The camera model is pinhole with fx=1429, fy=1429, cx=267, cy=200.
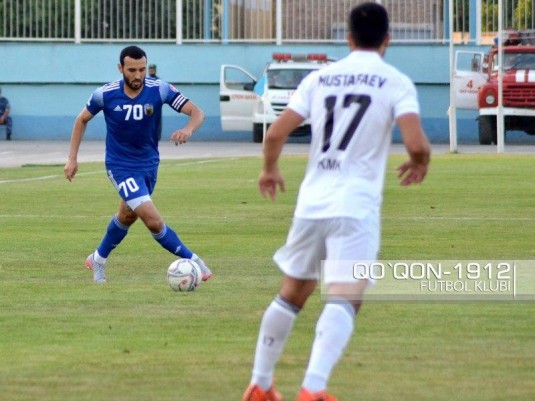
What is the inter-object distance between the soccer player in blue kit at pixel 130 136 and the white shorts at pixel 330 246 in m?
4.96

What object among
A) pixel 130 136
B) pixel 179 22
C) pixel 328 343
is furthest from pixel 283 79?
pixel 328 343

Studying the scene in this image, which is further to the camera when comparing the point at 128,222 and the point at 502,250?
the point at 502,250

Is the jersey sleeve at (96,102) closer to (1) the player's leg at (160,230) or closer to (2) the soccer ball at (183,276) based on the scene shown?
(1) the player's leg at (160,230)

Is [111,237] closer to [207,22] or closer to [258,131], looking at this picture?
[258,131]

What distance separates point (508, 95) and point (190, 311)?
30.7 metres

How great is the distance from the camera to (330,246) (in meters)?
6.67

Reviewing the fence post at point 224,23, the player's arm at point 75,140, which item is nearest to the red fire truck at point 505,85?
the fence post at point 224,23

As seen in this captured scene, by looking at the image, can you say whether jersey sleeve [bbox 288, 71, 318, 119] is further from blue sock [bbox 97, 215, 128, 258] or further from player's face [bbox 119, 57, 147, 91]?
blue sock [bbox 97, 215, 128, 258]

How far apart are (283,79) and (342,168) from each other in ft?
122

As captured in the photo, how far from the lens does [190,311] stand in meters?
10.1

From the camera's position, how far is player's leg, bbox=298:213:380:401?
6500 millimetres

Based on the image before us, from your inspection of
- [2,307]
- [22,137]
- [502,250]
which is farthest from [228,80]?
[2,307]

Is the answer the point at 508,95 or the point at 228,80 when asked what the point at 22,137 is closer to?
the point at 228,80

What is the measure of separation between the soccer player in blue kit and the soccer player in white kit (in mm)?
4966
